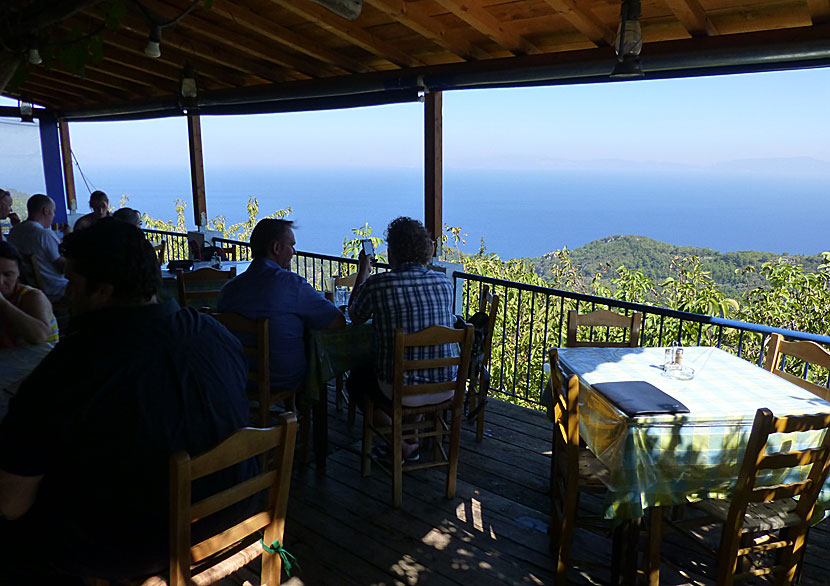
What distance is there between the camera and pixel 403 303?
9.63 feet

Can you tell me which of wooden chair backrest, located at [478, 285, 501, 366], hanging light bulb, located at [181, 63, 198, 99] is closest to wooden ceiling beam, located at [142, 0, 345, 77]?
hanging light bulb, located at [181, 63, 198, 99]

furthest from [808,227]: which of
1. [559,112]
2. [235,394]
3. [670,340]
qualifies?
[235,394]

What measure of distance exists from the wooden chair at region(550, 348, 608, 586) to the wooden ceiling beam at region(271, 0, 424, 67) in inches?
145

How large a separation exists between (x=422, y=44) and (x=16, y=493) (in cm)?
481

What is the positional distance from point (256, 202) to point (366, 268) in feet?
32.7

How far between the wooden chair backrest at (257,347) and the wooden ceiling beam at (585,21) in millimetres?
2832

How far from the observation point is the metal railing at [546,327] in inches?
136

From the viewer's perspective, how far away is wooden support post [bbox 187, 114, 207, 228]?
796 centimetres

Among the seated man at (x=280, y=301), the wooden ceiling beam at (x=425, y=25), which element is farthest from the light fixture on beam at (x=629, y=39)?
the seated man at (x=280, y=301)

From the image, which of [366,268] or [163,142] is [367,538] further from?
[163,142]

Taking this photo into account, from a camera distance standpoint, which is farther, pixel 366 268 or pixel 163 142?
pixel 163 142

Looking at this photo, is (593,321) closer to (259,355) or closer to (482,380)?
(482,380)

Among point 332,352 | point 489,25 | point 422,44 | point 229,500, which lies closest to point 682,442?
point 229,500

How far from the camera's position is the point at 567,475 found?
2285mm
